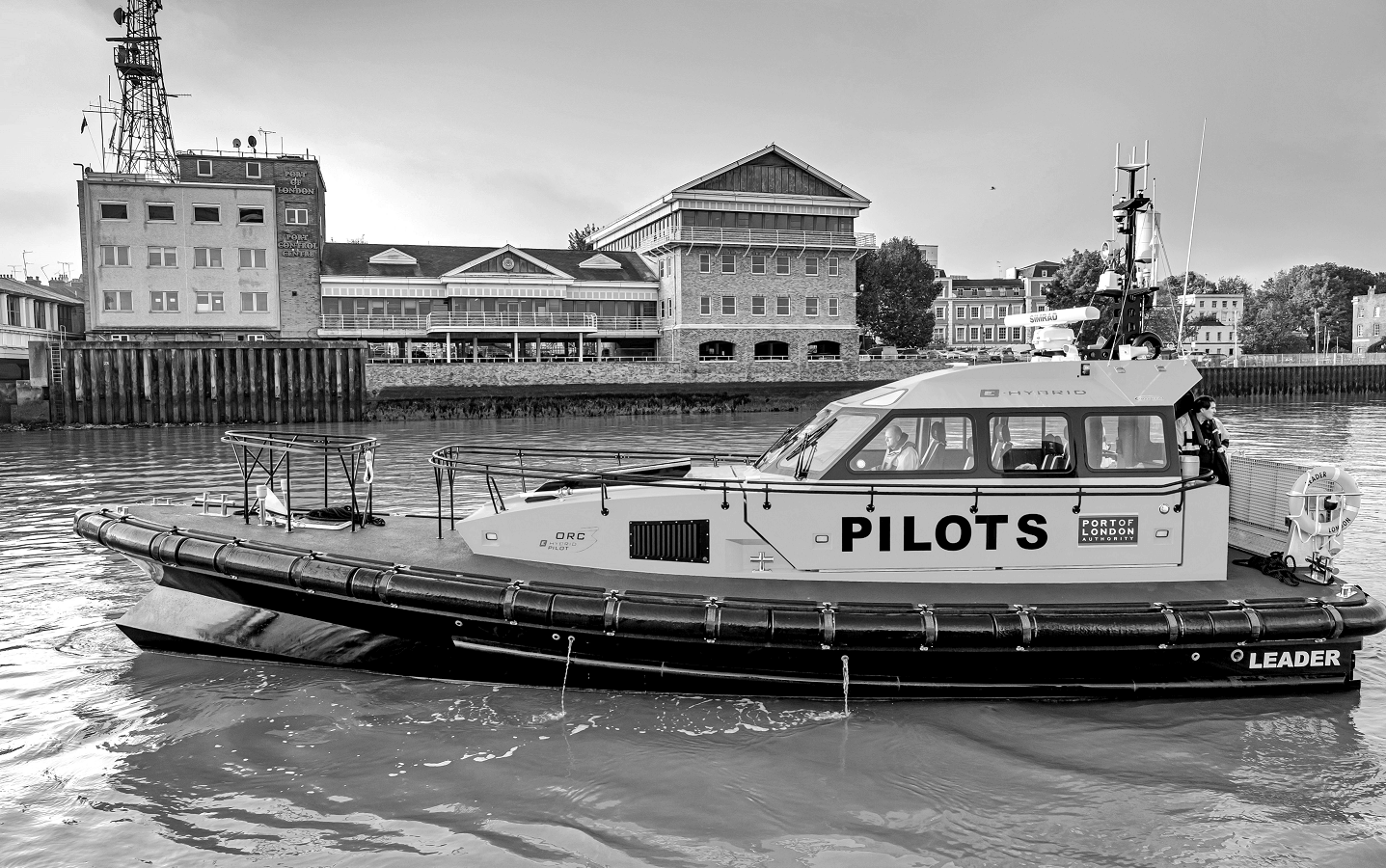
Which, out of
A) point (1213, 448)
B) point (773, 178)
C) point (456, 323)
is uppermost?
point (773, 178)

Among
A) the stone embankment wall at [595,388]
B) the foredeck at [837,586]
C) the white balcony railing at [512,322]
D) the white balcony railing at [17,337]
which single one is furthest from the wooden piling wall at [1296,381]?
the white balcony railing at [17,337]

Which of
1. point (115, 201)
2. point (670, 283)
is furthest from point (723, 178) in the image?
point (115, 201)

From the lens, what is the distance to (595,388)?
143ft

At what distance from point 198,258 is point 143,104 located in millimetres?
10365

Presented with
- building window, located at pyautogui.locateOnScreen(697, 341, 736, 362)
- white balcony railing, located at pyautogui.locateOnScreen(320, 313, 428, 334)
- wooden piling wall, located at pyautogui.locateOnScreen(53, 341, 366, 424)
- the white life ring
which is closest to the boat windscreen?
the white life ring

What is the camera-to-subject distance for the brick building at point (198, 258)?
45531 mm

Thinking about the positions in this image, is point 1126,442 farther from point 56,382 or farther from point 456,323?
point 456,323

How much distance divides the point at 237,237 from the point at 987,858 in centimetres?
5116

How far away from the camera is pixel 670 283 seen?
52219 millimetres

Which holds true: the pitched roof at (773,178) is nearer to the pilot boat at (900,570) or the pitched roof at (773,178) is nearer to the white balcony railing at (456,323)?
the white balcony railing at (456,323)

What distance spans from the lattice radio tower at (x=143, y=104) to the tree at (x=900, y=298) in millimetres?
42576

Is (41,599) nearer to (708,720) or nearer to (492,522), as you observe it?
(492,522)

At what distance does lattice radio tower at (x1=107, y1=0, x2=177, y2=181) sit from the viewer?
48094mm

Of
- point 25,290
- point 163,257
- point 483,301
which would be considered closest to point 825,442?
point 483,301
